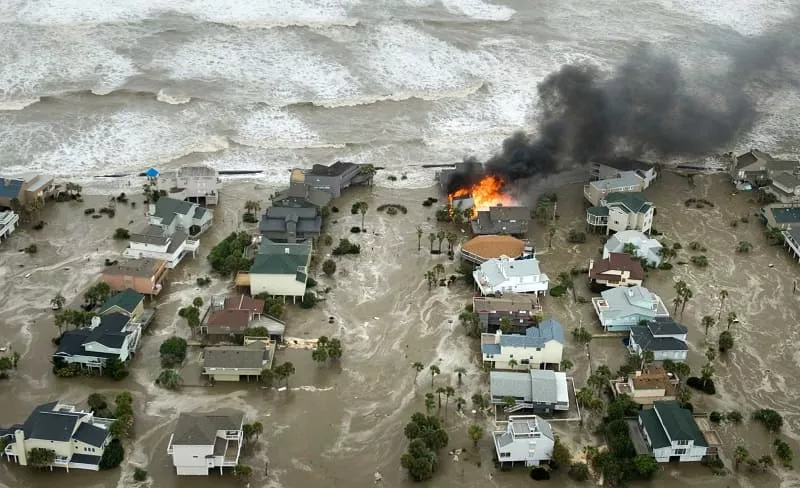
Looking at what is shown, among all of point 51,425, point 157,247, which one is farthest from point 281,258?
point 51,425

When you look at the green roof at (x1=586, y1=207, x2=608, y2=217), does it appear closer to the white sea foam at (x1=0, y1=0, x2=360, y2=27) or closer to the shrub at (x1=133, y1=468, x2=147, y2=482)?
the shrub at (x1=133, y1=468, x2=147, y2=482)

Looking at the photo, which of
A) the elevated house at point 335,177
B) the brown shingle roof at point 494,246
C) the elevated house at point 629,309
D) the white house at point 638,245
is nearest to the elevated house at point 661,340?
the elevated house at point 629,309

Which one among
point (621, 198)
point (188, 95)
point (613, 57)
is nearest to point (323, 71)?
point (188, 95)

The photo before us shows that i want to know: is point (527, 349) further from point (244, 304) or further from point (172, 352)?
point (172, 352)

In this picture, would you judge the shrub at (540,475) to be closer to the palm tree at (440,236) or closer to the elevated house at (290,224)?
the palm tree at (440,236)

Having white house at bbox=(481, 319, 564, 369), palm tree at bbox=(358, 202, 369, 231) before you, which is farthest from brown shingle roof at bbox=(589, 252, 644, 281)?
palm tree at bbox=(358, 202, 369, 231)

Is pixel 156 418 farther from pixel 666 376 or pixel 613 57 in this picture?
pixel 613 57
